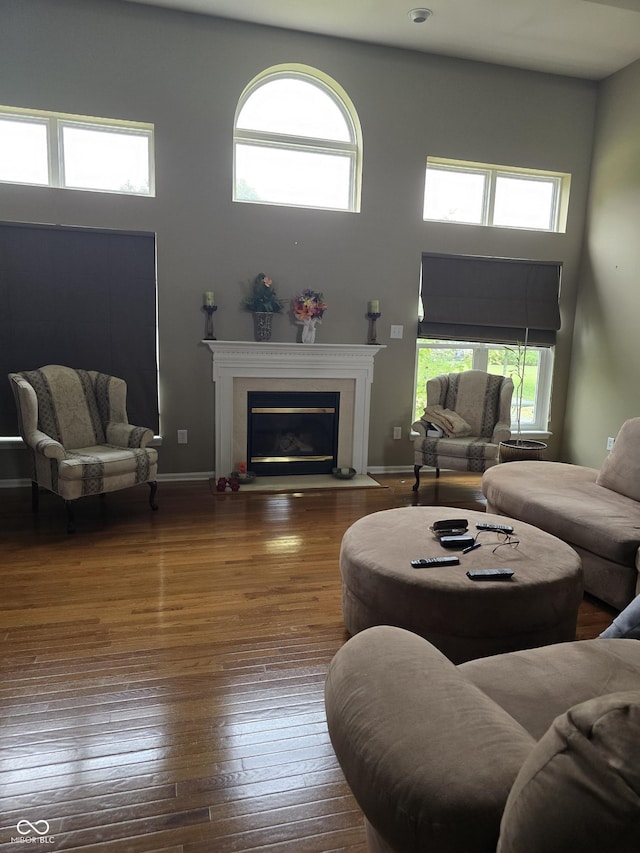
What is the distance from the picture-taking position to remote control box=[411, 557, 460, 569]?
2.00m

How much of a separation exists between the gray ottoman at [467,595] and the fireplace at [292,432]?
2.62m

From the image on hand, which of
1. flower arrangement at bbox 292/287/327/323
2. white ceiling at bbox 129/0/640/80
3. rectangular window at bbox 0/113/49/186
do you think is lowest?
flower arrangement at bbox 292/287/327/323

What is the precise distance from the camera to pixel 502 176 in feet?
16.7

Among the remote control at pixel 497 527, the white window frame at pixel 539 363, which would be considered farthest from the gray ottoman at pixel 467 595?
the white window frame at pixel 539 363

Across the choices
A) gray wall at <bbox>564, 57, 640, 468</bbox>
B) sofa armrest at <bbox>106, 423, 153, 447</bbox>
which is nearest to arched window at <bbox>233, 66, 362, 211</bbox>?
sofa armrest at <bbox>106, 423, 153, 447</bbox>

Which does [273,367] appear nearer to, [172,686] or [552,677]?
[172,686]

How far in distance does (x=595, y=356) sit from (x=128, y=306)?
412 centimetres

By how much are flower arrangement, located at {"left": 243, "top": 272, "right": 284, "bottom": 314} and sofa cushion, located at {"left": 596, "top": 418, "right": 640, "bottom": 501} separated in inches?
106

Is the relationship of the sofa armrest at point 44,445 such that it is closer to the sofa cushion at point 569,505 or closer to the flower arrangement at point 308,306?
the flower arrangement at point 308,306

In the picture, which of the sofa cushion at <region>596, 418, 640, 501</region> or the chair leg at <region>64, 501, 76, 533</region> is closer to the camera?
the sofa cushion at <region>596, 418, 640, 501</region>

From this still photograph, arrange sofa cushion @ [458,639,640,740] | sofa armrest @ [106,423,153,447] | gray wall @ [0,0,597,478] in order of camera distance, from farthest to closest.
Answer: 1. gray wall @ [0,0,597,478]
2. sofa armrest @ [106,423,153,447]
3. sofa cushion @ [458,639,640,740]

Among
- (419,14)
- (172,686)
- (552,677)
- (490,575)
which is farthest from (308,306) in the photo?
(552,677)

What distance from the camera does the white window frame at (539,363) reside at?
5.14m

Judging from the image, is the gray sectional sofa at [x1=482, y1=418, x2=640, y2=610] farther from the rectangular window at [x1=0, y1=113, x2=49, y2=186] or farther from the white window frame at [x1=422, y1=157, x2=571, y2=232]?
the rectangular window at [x1=0, y1=113, x2=49, y2=186]
